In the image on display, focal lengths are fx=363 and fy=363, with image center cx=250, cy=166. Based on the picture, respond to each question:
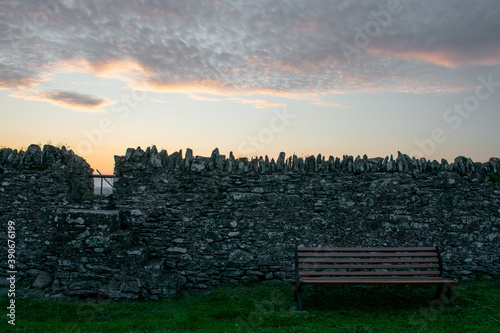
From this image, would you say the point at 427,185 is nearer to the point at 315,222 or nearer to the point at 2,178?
the point at 315,222

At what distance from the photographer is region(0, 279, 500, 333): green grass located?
5.64 meters

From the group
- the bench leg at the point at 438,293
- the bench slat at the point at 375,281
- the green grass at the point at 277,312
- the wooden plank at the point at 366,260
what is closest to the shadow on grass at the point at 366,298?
the green grass at the point at 277,312

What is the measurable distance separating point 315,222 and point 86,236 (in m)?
4.74

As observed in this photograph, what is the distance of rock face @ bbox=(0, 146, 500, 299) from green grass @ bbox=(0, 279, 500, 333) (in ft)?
2.23

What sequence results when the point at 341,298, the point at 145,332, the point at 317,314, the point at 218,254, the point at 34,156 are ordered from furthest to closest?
1. the point at 34,156
2. the point at 218,254
3. the point at 341,298
4. the point at 317,314
5. the point at 145,332

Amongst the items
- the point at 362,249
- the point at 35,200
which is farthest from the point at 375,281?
the point at 35,200

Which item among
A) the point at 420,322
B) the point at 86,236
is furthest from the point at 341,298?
the point at 86,236

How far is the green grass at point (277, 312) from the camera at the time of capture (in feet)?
18.5

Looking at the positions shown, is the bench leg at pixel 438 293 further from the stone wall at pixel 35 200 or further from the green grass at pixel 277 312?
the stone wall at pixel 35 200

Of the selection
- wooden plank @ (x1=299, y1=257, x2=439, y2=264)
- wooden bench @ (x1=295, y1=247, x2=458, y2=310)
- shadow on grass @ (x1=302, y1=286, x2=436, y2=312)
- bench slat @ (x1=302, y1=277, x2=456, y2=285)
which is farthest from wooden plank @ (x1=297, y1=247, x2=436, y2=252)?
shadow on grass @ (x1=302, y1=286, x2=436, y2=312)

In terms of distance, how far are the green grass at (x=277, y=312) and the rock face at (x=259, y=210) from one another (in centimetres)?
68

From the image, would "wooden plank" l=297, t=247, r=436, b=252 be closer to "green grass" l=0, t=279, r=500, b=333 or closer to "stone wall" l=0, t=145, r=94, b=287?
"green grass" l=0, t=279, r=500, b=333

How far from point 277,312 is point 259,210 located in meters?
2.28

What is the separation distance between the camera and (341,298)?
7.01 metres
